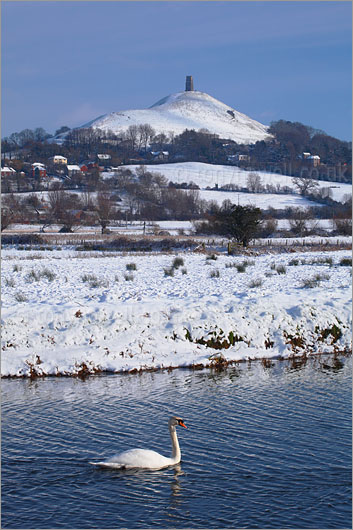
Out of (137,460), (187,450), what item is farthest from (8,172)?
(137,460)

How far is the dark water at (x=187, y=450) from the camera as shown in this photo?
880cm

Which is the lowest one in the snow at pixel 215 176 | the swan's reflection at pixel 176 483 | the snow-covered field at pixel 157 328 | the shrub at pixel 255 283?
the swan's reflection at pixel 176 483

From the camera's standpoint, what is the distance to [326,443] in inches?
438

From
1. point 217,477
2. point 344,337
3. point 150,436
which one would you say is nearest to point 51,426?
point 150,436

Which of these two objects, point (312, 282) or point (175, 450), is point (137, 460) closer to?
point (175, 450)

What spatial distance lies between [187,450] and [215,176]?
545ft

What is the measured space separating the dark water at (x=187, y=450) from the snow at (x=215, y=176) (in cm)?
13238

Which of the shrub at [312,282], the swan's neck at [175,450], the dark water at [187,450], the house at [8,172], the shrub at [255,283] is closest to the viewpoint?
the dark water at [187,450]

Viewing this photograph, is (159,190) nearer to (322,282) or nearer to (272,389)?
(322,282)

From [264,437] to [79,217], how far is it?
88.5m

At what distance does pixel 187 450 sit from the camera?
11.0m

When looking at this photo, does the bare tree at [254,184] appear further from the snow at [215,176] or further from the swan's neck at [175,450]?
the swan's neck at [175,450]

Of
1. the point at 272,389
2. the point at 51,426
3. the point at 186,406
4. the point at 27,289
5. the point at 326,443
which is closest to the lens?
the point at 326,443

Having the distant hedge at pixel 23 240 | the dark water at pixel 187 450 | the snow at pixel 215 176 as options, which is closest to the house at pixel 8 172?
the snow at pixel 215 176
